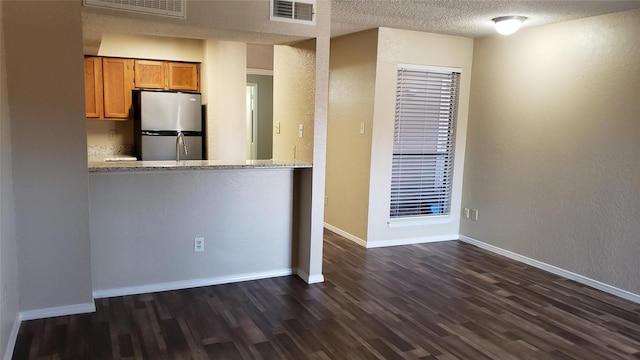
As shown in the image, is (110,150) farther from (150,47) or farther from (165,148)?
(150,47)

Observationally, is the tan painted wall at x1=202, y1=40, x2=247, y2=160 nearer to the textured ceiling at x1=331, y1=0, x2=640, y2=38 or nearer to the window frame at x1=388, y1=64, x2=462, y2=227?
the textured ceiling at x1=331, y1=0, x2=640, y2=38

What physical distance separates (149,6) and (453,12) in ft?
7.98

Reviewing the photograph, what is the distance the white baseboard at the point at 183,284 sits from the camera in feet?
11.1

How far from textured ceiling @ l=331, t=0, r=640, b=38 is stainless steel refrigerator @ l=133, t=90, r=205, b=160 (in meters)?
2.06

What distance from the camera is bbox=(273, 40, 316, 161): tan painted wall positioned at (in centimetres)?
367

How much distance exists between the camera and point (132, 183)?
11.0 ft

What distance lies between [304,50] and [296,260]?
180 cm

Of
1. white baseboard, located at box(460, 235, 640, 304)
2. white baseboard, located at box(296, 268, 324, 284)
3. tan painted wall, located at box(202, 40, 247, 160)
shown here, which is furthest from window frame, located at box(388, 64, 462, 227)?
tan painted wall, located at box(202, 40, 247, 160)

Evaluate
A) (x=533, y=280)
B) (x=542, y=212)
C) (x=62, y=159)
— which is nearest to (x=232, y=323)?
(x=62, y=159)

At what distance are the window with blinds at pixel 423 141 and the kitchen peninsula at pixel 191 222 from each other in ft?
5.22

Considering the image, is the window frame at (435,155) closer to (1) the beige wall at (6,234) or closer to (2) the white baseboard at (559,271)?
(2) the white baseboard at (559,271)

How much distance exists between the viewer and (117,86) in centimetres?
553

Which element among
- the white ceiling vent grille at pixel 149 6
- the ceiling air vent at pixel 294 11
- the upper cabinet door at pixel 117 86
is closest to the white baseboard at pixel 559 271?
the ceiling air vent at pixel 294 11

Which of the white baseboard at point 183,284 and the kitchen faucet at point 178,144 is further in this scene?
the kitchen faucet at point 178,144
